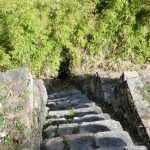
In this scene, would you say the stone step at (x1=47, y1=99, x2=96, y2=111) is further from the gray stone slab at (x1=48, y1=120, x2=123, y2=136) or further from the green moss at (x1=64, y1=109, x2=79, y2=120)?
the gray stone slab at (x1=48, y1=120, x2=123, y2=136)

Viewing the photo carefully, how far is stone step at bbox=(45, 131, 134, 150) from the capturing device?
5.91 meters

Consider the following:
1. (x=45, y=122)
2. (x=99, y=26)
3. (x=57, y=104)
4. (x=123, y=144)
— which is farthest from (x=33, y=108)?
(x=99, y=26)

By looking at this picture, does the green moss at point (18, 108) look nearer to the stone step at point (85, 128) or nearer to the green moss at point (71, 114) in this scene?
the stone step at point (85, 128)

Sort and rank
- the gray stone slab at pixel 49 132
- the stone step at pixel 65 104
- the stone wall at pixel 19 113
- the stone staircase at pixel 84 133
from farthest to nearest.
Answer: the stone step at pixel 65 104, the gray stone slab at pixel 49 132, the stone staircase at pixel 84 133, the stone wall at pixel 19 113

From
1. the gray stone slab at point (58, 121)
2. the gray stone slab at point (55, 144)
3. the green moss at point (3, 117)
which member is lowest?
the gray stone slab at point (55, 144)

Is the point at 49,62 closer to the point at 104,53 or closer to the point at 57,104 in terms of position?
the point at 104,53

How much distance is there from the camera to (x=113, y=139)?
19.4 ft

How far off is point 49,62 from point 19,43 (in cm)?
129

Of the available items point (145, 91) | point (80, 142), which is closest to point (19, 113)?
point (80, 142)

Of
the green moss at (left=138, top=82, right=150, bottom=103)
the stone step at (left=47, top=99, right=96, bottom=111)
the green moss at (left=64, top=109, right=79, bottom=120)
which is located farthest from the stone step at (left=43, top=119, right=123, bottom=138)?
the stone step at (left=47, top=99, right=96, bottom=111)

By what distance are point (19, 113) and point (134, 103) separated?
2.50 meters

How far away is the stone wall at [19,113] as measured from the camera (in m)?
5.82

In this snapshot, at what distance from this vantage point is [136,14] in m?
14.0

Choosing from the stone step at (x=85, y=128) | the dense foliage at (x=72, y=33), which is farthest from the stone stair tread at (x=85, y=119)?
the dense foliage at (x=72, y=33)
